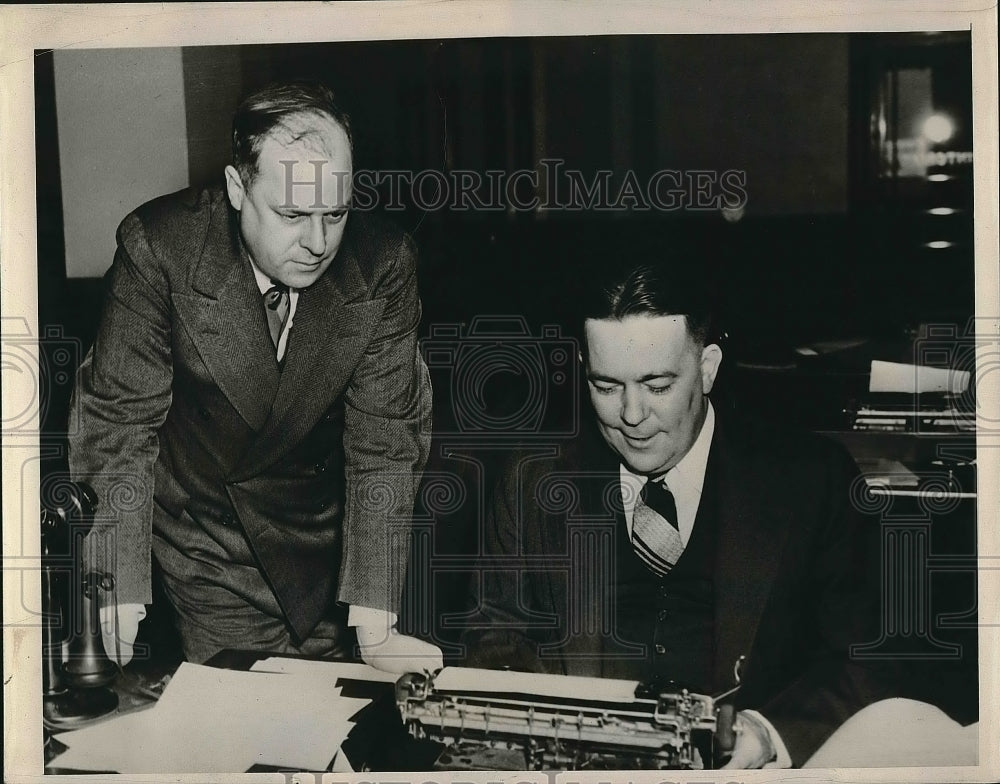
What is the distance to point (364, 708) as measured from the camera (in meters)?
1.48

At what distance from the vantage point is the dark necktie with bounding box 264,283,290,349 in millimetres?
1448

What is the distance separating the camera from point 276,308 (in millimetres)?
1450

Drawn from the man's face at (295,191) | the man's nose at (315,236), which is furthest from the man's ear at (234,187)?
the man's nose at (315,236)

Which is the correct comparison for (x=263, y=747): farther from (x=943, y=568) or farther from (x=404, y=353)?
(x=943, y=568)

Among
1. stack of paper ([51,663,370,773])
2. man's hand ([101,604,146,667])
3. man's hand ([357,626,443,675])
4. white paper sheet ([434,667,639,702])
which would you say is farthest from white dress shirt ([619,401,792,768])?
man's hand ([101,604,146,667])

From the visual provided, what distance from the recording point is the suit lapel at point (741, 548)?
57.3 inches

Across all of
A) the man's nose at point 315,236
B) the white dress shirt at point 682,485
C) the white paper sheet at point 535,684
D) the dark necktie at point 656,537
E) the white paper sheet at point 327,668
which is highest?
the man's nose at point 315,236

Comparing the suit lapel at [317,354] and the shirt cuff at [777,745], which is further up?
the suit lapel at [317,354]

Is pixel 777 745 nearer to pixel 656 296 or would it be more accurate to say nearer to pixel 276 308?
A: pixel 656 296

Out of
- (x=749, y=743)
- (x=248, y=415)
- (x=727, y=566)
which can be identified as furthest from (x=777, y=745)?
(x=248, y=415)

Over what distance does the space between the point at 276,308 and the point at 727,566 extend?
84 cm

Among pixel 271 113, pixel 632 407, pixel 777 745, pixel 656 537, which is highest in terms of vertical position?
pixel 271 113

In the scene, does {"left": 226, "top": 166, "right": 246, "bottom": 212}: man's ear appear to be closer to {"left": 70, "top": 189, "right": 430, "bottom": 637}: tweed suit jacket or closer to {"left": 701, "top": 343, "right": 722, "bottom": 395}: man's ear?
{"left": 70, "top": 189, "right": 430, "bottom": 637}: tweed suit jacket

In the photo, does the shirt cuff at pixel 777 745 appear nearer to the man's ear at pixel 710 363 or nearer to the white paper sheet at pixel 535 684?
the white paper sheet at pixel 535 684
